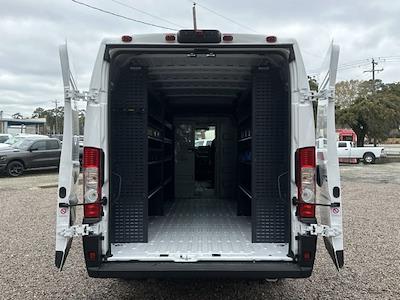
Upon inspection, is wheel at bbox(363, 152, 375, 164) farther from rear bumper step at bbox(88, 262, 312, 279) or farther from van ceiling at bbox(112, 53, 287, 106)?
rear bumper step at bbox(88, 262, 312, 279)

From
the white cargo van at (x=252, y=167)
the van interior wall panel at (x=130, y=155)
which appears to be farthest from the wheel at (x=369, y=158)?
the van interior wall panel at (x=130, y=155)

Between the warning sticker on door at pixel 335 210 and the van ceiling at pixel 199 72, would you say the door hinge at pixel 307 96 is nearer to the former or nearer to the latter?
the van ceiling at pixel 199 72

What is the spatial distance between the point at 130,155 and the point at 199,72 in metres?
1.53

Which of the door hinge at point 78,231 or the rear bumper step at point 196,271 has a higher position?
the door hinge at point 78,231

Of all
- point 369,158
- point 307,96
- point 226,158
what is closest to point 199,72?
point 307,96

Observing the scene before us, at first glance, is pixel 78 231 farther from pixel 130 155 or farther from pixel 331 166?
pixel 331 166

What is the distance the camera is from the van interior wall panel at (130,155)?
4008 mm

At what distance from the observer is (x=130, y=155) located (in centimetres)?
403

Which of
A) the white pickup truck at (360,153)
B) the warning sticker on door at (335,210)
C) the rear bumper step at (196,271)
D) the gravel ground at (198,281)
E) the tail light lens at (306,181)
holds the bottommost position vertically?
the gravel ground at (198,281)

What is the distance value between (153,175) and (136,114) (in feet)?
8.44

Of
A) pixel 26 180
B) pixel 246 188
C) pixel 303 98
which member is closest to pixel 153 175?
pixel 246 188

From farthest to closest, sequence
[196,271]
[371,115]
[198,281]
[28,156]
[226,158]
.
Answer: [371,115]
[28,156]
[226,158]
[198,281]
[196,271]

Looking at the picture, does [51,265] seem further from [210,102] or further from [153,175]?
[210,102]

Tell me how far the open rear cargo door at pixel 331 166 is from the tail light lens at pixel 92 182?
195 centimetres
